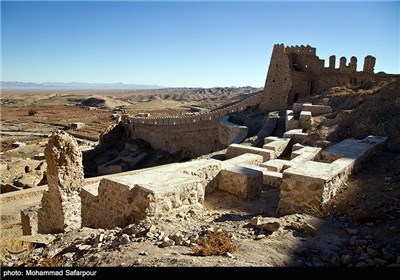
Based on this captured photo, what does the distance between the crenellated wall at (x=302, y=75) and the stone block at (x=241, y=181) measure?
14.4 m

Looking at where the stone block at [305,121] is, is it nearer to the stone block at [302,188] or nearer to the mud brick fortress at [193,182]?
the mud brick fortress at [193,182]

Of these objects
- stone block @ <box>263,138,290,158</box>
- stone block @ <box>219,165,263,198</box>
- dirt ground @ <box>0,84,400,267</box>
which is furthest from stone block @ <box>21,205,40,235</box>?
stone block @ <box>263,138,290,158</box>

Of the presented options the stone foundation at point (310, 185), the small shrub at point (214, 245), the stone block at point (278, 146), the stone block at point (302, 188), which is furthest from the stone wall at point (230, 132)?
the small shrub at point (214, 245)

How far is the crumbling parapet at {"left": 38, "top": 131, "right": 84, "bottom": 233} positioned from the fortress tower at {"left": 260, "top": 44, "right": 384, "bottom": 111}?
15.8 meters

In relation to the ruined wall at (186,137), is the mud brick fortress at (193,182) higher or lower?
higher

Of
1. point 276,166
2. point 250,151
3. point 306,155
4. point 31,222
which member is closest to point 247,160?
point 276,166

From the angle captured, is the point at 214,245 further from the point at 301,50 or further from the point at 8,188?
the point at 301,50

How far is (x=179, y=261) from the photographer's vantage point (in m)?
3.12

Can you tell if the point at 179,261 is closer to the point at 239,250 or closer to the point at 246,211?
the point at 239,250

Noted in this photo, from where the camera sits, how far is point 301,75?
67.3 feet

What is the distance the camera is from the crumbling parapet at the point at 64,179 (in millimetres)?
6621

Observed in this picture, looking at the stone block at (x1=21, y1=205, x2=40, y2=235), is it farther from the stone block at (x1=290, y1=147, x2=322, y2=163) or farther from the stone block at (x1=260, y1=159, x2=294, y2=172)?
the stone block at (x1=290, y1=147, x2=322, y2=163)
